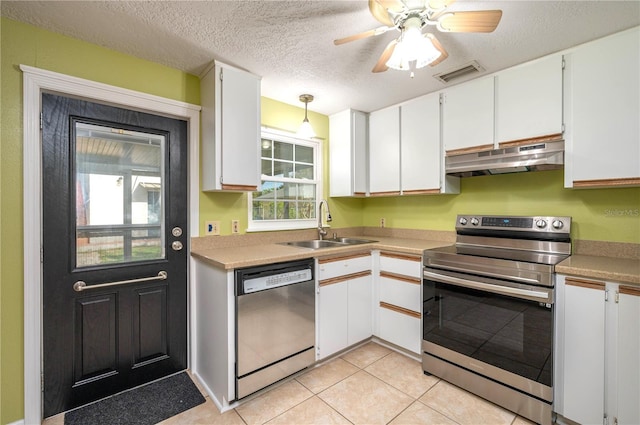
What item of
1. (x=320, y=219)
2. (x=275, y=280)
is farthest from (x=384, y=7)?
(x=320, y=219)

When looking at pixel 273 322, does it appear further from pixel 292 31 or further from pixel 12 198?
pixel 292 31

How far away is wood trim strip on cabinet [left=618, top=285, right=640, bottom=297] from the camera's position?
1466 mm

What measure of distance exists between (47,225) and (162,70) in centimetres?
133

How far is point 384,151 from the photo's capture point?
308 centimetres

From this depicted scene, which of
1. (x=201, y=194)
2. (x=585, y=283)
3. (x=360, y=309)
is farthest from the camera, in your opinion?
(x=360, y=309)

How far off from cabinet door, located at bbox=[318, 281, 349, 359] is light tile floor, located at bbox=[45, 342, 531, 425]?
0.18 metres

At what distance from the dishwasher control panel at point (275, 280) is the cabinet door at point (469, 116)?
5.49ft

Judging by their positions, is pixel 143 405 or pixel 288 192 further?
pixel 288 192

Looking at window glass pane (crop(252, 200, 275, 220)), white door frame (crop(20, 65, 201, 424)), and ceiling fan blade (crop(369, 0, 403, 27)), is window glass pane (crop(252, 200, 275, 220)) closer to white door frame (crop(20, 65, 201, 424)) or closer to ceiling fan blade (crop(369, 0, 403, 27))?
white door frame (crop(20, 65, 201, 424))

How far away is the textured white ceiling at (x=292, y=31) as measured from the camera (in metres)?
1.56

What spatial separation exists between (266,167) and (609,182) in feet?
8.53

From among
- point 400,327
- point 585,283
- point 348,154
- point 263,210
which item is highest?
point 348,154

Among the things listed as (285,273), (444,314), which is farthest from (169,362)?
(444,314)

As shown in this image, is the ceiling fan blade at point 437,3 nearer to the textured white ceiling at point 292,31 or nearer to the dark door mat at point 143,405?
the textured white ceiling at point 292,31
